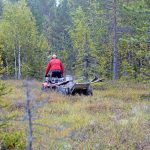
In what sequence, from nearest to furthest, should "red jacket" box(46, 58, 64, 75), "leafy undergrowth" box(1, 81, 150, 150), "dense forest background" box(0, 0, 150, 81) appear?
"leafy undergrowth" box(1, 81, 150, 150), "red jacket" box(46, 58, 64, 75), "dense forest background" box(0, 0, 150, 81)

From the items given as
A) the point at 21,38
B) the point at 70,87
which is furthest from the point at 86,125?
the point at 21,38

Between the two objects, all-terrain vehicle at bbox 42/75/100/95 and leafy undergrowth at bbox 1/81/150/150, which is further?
all-terrain vehicle at bbox 42/75/100/95

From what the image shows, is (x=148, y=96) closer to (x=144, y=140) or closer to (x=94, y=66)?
(x=144, y=140)

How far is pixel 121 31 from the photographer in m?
29.8

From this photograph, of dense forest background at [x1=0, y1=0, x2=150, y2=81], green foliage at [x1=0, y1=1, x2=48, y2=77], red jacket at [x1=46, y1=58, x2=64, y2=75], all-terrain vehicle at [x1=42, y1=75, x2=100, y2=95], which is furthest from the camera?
green foliage at [x1=0, y1=1, x2=48, y2=77]

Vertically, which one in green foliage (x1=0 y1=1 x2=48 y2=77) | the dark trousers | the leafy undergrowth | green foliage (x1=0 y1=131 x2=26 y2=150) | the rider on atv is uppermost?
green foliage (x1=0 y1=1 x2=48 y2=77)

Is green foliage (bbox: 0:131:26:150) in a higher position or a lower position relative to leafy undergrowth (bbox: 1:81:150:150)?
higher

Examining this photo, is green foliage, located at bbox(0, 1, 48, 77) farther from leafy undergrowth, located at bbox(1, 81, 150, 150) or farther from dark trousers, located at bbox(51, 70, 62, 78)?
leafy undergrowth, located at bbox(1, 81, 150, 150)

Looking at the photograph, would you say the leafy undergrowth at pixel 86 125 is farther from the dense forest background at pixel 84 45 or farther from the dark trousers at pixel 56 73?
the dense forest background at pixel 84 45

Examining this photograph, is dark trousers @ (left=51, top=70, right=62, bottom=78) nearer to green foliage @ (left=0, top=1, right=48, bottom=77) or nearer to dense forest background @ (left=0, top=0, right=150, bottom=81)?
dense forest background @ (left=0, top=0, right=150, bottom=81)

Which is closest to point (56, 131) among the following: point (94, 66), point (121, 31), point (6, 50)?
point (121, 31)

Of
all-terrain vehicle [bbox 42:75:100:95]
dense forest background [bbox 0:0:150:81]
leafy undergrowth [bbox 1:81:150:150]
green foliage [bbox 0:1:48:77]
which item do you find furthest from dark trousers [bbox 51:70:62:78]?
green foliage [bbox 0:1:48:77]

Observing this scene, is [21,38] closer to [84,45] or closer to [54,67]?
[84,45]

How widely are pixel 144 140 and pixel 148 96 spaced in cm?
998
